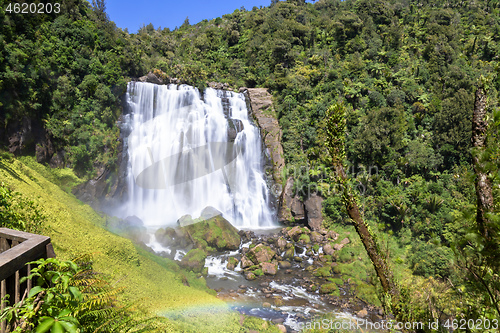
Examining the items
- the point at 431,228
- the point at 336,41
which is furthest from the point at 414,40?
the point at 431,228

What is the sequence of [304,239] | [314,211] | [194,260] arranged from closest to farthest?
[194,260]
[304,239]
[314,211]

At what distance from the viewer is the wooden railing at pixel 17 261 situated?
72.1 inches

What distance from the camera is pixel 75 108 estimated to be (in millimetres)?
17781

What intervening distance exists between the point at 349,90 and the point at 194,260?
2151 cm

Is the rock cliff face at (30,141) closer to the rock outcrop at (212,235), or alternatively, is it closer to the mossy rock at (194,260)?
the rock outcrop at (212,235)

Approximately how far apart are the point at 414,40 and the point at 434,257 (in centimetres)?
3019

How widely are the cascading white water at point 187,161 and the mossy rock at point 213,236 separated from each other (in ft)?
13.6

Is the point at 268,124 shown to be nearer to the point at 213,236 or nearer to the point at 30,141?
the point at 213,236

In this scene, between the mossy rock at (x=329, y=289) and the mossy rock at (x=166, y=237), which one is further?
the mossy rock at (x=166, y=237)

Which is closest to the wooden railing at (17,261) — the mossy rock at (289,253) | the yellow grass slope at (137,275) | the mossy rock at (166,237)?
the yellow grass slope at (137,275)

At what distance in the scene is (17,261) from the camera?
1.89 meters

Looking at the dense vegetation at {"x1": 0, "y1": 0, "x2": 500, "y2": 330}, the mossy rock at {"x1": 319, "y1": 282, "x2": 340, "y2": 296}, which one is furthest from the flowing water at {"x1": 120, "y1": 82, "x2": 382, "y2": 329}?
the mossy rock at {"x1": 319, "y1": 282, "x2": 340, "y2": 296}

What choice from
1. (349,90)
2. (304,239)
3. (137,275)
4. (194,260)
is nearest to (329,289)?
(304,239)

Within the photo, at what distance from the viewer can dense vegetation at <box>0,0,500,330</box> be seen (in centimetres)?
1538
